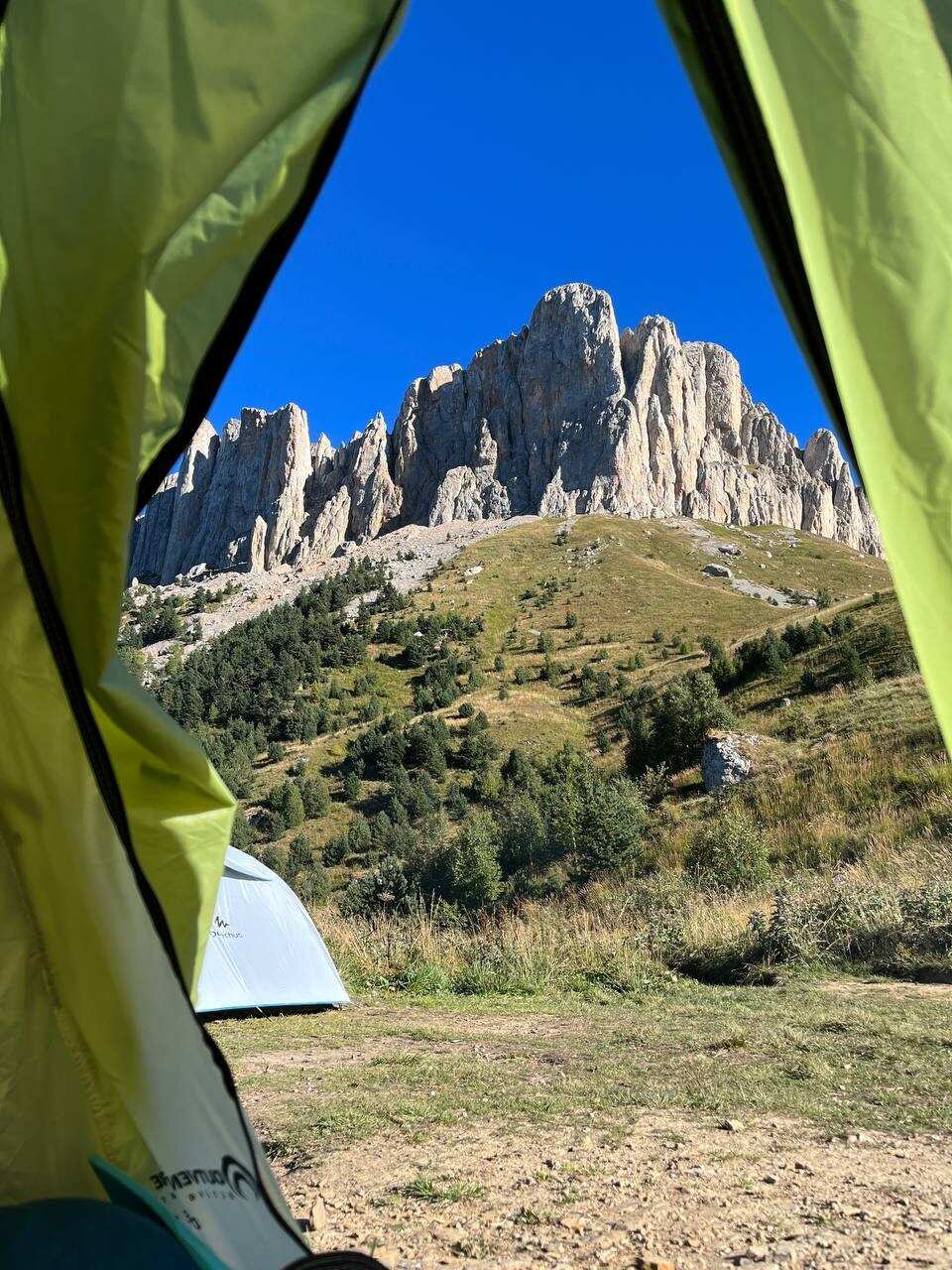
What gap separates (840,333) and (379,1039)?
508cm

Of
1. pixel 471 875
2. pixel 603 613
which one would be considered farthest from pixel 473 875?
pixel 603 613

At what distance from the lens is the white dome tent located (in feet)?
20.8

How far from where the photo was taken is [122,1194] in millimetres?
1736

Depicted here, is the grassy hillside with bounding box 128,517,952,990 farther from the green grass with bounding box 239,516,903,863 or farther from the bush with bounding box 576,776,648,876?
the green grass with bounding box 239,516,903,863

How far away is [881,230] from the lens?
1.14 metres

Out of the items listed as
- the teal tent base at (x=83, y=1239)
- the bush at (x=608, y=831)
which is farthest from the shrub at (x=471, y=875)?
the teal tent base at (x=83, y=1239)

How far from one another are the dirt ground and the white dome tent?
64.5 inches

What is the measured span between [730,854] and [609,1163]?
8.12 metres

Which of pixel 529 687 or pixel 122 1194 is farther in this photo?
pixel 529 687

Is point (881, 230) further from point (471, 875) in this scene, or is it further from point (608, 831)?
point (471, 875)

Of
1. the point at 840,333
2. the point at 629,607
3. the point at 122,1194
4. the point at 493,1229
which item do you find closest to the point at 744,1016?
the point at 493,1229

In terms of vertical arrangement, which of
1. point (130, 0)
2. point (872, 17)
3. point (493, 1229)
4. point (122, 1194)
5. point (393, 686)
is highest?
point (393, 686)

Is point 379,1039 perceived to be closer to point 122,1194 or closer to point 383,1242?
point 383,1242

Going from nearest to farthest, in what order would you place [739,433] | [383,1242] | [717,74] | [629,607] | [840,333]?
[840,333] → [717,74] → [383,1242] → [629,607] → [739,433]
